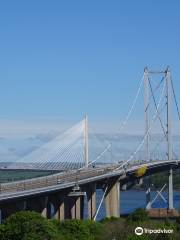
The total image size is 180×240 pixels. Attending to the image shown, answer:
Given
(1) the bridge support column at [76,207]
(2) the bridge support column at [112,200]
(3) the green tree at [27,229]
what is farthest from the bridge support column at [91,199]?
(3) the green tree at [27,229]

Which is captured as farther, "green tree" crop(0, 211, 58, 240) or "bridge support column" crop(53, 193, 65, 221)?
"bridge support column" crop(53, 193, 65, 221)

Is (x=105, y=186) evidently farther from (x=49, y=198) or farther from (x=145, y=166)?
(x=49, y=198)

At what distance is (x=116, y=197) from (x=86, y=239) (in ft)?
64.5

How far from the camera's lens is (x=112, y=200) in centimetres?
4156

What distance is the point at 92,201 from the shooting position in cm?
3994

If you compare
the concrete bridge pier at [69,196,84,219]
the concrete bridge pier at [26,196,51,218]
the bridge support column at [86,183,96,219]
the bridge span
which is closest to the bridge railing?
the bridge span

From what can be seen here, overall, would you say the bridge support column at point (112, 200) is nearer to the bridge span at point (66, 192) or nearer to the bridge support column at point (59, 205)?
the bridge span at point (66, 192)

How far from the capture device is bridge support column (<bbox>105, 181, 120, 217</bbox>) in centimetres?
4094

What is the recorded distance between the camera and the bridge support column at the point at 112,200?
40938 mm

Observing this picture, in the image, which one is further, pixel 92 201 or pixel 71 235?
pixel 92 201

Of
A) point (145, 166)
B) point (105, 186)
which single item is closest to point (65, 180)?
point (105, 186)

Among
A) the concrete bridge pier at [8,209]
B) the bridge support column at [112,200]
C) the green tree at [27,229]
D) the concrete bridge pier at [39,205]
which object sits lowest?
the green tree at [27,229]

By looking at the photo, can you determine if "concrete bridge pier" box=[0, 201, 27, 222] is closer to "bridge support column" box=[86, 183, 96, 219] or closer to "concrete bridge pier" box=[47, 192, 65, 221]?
"concrete bridge pier" box=[47, 192, 65, 221]

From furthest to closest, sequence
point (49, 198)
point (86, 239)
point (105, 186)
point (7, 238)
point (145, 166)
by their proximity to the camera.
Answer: point (145, 166) → point (105, 186) → point (49, 198) → point (86, 239) → point (7, 238)
